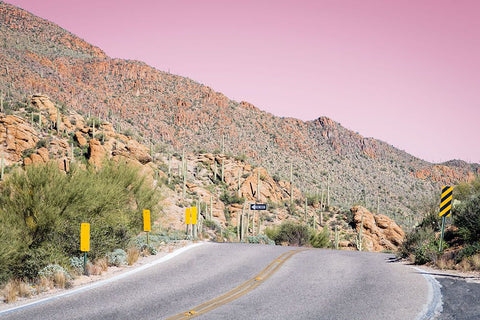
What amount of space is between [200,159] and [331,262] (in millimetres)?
47146

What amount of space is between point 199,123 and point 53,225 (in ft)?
236

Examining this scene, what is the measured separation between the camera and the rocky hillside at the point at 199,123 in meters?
68.2

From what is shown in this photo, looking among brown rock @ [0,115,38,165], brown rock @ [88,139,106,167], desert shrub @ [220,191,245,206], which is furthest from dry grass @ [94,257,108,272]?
desert shrub @ [220,191,245,206]

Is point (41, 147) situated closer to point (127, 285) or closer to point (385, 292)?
point (127, 285)

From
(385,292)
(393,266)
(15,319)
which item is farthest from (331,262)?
(15,319)

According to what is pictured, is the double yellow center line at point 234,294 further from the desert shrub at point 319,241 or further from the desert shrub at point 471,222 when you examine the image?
the desert shrub at point 319,241

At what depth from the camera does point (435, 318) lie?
23.8 ft

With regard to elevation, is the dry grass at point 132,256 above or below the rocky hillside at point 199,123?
below

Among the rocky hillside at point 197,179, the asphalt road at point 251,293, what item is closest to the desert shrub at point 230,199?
the rocky hillside at point 197,179

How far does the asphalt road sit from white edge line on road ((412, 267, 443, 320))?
12 centimetres

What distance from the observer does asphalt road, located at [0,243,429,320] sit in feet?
24.4

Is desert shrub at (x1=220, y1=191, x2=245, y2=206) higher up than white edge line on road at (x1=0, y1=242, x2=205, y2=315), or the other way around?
white edge line on road at (x1=0, y1=242, x2=205, y2=315)

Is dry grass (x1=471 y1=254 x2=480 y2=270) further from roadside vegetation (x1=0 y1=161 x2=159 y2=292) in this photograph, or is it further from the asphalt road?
roadside vegetation (x1=0 y1=161 x2=159 y2=292)

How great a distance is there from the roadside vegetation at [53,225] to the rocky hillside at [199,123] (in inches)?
1801
